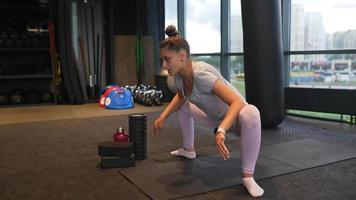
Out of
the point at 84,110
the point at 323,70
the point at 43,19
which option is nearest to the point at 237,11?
the point at 323,70

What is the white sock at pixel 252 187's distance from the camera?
2.04 m

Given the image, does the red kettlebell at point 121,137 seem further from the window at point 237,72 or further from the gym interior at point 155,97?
the window at point 237,72

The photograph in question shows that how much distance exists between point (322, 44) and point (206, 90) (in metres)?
3.03

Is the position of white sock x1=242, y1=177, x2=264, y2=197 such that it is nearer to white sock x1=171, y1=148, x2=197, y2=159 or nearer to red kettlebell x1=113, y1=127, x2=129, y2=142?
white sock x1=171, y1=148, x2=197, y2=159

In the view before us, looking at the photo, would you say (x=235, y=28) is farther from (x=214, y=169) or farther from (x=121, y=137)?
(x=214, y=169)

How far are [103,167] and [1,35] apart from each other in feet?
14.7

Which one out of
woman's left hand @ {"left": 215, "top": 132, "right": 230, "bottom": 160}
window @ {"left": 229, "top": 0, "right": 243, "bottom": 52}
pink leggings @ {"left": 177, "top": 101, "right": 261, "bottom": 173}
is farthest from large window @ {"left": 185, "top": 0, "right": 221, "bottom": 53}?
woman's left hand @ {"left": 215, "top": 132, "right": 230, "bottom": 160}

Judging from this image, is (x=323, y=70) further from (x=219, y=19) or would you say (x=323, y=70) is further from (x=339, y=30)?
(x=219, y=19)

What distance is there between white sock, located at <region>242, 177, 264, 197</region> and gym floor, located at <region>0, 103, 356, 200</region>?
3 cm

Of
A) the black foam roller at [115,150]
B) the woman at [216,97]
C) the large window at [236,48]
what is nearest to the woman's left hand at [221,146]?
the woman at [216,97]

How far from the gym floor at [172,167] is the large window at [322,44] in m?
0.74

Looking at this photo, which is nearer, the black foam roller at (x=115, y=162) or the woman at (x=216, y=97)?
the woman at (x=216, y=97)

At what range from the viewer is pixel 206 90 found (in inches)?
83.8

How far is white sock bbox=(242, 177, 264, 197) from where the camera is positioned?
2.04 metres
